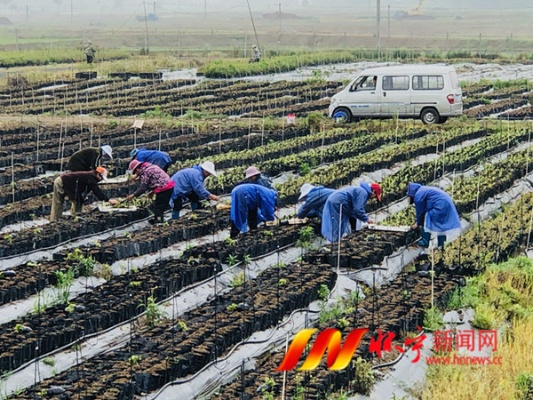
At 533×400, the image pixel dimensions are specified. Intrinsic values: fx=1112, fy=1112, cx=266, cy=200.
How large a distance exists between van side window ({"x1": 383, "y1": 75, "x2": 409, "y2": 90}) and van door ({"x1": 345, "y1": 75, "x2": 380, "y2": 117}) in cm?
23

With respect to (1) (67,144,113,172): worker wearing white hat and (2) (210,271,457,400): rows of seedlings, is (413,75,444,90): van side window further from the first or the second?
(2) (210,271,457,400): rows of seedlings

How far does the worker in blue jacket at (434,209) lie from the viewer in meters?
11.7

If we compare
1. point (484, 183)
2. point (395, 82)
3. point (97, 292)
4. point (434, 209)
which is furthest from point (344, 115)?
point (97, 292)

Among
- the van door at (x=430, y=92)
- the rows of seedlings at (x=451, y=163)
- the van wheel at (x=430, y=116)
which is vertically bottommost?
the rows of seedlings at (x=451, y=163)

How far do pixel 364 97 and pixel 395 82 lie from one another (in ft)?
2.16

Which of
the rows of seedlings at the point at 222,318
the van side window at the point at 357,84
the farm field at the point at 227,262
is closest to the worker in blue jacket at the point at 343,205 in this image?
the farm field at the point at 227,262

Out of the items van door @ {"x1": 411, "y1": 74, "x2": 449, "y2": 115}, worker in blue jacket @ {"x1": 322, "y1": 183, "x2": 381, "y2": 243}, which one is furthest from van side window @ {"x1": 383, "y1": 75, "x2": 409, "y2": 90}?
worker in blue jacket @ {"x1": 322, "y1": 183, "x2": 381, "y2": 243}

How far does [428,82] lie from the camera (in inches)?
835

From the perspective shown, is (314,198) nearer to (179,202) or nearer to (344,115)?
(179,202)

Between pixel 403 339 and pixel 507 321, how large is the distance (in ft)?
4.71

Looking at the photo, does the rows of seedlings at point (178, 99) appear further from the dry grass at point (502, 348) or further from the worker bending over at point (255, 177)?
the dry grass at point (502, 348)

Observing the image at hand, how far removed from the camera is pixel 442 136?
1942 cm

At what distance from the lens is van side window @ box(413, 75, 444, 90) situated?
2114 cm

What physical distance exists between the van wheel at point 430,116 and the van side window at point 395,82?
1.93 ft
